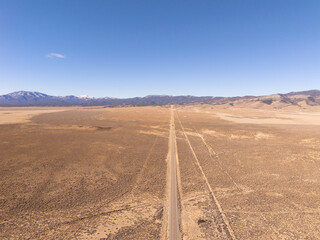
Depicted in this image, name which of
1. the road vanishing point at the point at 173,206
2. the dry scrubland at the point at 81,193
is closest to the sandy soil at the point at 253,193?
the road vanishing point at the point at 173,206

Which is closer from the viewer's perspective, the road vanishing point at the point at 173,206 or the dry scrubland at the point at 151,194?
the road vanishing point at the point at 173,206

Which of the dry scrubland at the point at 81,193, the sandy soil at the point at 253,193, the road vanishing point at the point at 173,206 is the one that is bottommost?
the sandy soil at the point at 253,193

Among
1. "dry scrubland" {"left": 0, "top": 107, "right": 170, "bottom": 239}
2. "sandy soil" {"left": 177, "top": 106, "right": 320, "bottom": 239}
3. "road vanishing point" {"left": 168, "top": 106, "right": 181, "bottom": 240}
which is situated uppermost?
"dry scrubland" {"left": 0, "top": 107, "right": 170, "bottom": 239}

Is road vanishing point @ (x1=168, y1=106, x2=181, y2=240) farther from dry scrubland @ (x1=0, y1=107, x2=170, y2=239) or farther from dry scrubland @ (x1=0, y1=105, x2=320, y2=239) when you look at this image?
dry scrubland @ (x1=0, y1=107, x2=170, y2=239)

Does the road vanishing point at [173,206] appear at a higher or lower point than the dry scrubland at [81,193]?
lower

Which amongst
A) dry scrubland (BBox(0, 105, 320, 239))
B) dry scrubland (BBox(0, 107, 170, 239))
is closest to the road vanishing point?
dry scrubland (BBox(0, 105, 320, 239))

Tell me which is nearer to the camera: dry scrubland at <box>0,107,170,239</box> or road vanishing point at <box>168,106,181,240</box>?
road vanishing point at <box>168,106,181,240</box>

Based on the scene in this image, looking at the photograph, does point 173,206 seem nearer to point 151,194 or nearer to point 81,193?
point 151,194

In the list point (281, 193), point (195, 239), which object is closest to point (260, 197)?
point (281, 193)

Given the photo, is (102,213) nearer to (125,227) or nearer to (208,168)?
(125,227)

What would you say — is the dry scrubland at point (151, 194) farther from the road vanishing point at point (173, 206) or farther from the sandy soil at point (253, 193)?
the road vanishing point at point (173, 206)

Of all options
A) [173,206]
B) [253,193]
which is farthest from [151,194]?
[253,193]
